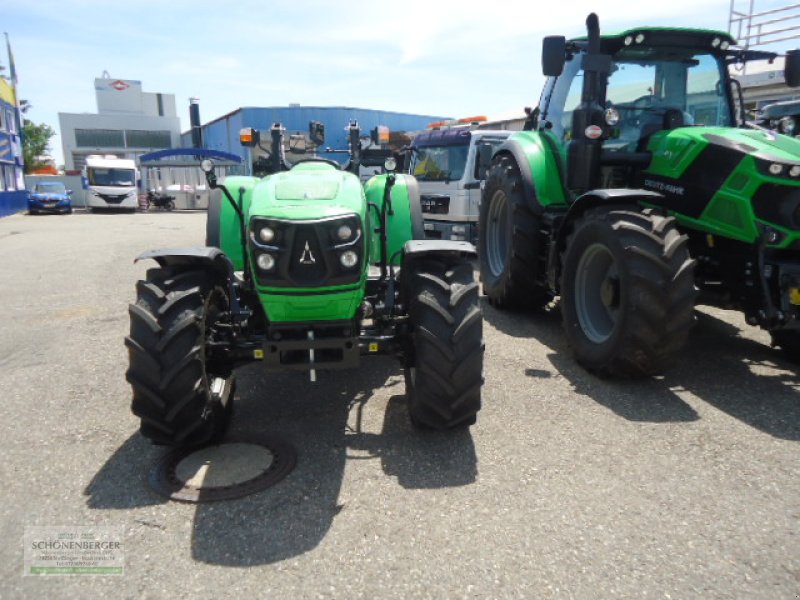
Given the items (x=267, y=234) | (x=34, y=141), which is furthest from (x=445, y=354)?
(x=34, y=141)

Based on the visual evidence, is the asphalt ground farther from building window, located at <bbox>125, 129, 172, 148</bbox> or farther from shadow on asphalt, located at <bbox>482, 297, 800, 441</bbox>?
building window, located at <bbox>125, 129, 172, 148</bbox>

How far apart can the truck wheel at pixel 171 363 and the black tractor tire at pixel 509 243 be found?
351 cm

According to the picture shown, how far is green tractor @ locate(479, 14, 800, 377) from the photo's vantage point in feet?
12.7

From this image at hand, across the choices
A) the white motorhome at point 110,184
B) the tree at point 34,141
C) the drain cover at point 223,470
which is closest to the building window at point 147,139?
the tree at point 34,141

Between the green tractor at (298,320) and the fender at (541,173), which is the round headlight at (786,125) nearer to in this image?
the fender at (541,173)

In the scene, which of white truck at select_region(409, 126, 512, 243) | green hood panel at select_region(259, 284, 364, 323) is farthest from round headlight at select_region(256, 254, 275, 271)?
white truck at select_region(409, 126, 512, 243)

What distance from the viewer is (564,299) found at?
16.0 feet

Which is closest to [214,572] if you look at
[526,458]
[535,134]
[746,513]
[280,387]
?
[526,458]

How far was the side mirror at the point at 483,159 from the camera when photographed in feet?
29.2

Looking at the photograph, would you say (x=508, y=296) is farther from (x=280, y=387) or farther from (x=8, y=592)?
(x=8, y=592)

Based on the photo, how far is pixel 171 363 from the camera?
3.04 m

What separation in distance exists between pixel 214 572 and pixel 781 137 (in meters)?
4.79

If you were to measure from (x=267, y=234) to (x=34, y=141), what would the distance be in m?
67.8

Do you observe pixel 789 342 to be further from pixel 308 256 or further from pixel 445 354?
pixel 308 256
